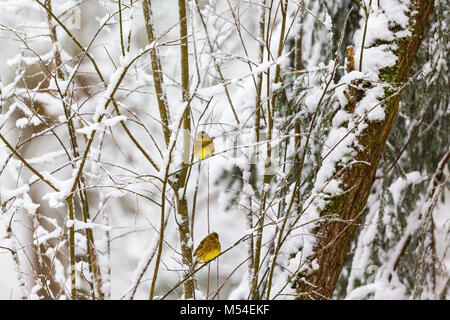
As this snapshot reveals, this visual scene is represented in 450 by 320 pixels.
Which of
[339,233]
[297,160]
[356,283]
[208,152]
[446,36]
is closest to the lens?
[208,152]

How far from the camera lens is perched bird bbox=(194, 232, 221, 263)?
1.68 metres

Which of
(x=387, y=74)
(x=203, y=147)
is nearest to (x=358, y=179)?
(x=387, y=74)

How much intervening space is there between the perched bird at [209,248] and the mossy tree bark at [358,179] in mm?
439

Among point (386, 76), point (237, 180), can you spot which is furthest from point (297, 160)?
point (237, 180)

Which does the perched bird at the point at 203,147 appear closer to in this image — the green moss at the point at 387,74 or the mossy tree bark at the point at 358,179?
the mossy tree bark at the point at 358,179

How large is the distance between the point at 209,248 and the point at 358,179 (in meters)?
0.75

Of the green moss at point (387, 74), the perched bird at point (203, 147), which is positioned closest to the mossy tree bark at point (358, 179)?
the green moss at point (387, 74)

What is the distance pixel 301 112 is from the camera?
1.91 metres

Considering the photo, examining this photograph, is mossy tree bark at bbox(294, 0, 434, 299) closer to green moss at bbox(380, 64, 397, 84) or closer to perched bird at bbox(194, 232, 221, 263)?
green moss at bbox(380, 64, 397, 84)

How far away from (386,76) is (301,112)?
0.42 m

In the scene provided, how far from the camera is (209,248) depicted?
5.53 ft

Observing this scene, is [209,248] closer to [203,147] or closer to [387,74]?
[203,147]
